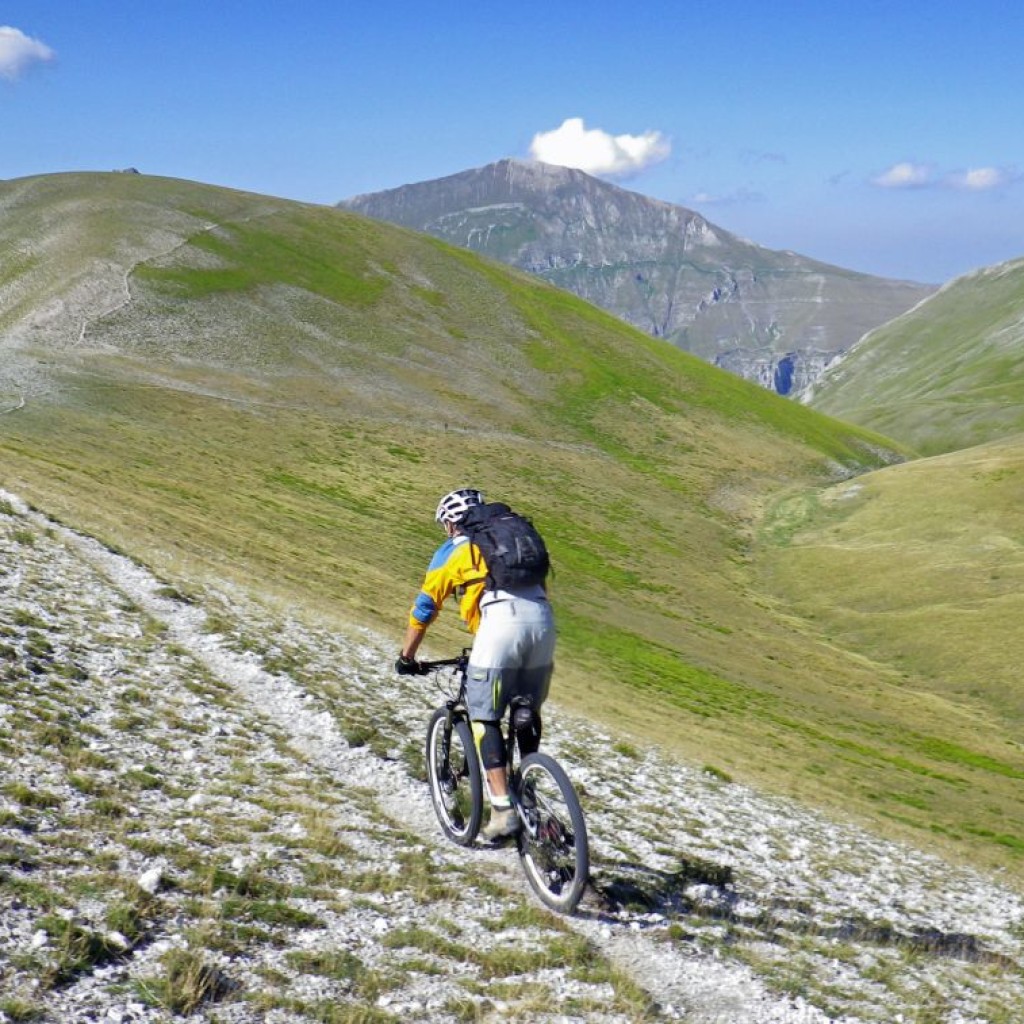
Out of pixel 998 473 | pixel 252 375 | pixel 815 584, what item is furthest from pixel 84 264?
pixel 998 473

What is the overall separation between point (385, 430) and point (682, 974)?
84.5m

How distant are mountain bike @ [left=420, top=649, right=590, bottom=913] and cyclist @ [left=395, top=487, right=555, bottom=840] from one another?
0.61 ft

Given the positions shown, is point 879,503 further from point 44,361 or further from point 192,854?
point 192,854

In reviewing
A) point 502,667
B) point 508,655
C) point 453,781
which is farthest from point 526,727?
point 453,781

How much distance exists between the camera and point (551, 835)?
11.0 metres

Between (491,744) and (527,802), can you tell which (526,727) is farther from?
(527,802)

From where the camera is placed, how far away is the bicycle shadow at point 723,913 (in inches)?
462

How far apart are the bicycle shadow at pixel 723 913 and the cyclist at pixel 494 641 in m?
1.86

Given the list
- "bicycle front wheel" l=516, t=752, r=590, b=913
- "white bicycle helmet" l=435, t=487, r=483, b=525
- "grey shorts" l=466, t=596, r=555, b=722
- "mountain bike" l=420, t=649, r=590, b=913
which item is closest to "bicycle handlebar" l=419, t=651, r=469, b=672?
"mountain bike" l=420, t=649, r=590, b=913

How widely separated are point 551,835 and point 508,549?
11.2 feet

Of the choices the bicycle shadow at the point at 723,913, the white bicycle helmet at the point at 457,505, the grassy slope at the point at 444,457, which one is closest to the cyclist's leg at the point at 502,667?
the white bicycle helmet at the point at 457,505

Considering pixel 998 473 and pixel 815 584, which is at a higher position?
pixel 998 473

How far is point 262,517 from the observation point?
160 feet

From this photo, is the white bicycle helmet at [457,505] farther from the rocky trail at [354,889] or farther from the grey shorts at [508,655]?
the rocky trail at [354,889]
